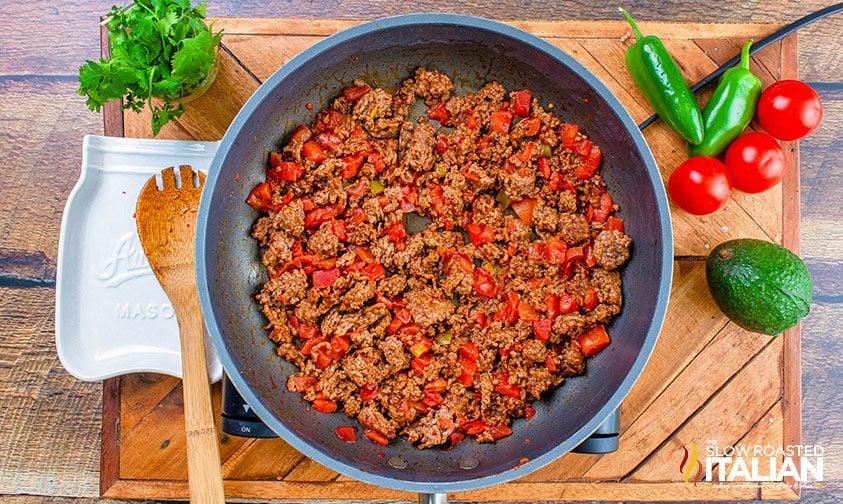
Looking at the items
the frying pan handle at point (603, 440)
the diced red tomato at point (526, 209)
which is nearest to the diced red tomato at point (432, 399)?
the frying pan handle at point (603, 440)

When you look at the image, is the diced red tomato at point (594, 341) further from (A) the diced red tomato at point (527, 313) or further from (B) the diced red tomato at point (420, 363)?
(B) the diced red tomato at point (420, 363)

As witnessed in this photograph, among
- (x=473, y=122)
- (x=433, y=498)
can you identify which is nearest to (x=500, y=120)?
(x=473, y=122)

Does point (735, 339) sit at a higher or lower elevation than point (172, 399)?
higher

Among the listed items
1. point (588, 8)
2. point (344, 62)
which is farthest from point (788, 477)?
point (344, 62)

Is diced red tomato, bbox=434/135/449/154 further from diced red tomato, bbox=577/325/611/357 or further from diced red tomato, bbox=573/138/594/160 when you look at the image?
diced red tomato, bbox=577/325/611/357

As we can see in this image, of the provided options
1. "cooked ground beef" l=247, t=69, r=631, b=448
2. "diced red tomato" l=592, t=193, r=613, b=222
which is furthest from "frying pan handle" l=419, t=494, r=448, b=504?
"diced red tomato" l=592, t=193, r=613, b=222

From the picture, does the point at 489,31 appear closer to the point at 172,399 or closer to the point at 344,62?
the point at 344,62

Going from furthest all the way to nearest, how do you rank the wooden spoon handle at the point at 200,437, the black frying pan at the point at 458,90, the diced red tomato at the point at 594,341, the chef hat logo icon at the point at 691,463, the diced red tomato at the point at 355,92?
the chef hat logo icon at the point at 691,463 → the diced red tomato at the point at 355,92 → the diced red tomato at the point at 594,341 → the wooden spoon handle at the point at 200,437 → the black frying pan at the point at 458,90
